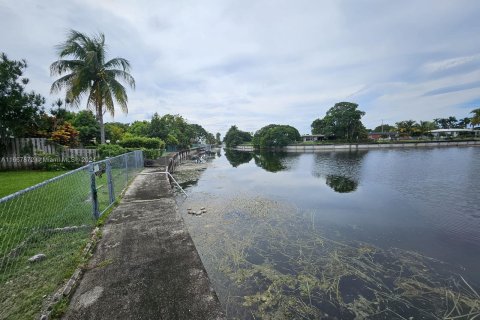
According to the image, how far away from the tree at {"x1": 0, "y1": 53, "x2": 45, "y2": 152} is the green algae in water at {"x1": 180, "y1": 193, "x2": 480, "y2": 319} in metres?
12.4

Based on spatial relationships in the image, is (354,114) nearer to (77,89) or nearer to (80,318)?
(77,89)

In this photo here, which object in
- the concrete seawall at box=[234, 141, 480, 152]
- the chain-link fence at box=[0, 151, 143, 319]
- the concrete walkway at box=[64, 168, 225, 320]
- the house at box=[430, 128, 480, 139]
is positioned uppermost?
the house at box=[430, 128, 480, 139]

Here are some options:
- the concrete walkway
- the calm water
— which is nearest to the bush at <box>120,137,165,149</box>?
the calm water

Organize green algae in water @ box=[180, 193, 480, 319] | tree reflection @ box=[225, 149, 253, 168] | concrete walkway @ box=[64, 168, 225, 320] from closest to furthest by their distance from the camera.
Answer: concrete walkway @ box=[64, 168, 225, 320], green algae in water @ box=[180, 193, 480, 319], tree reflection @ box=[225, 149, 253, 168]

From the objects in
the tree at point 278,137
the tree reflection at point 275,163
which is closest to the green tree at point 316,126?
the tree at point 278,137

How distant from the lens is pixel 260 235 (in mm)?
6133

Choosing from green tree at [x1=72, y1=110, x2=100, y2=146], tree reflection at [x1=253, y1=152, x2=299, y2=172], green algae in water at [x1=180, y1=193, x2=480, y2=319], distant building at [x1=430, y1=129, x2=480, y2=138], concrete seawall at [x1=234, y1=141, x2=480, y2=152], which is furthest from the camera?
distant building at [x1=430, y1=129, x2=480, y2=138]

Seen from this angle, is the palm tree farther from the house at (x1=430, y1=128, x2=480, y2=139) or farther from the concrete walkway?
the house at (x1=430, y1=128, x2=480, y2=139)

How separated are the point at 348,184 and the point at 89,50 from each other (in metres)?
19.3

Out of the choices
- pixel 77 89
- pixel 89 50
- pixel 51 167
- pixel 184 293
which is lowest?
pixel 184 293

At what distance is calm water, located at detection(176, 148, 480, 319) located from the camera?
3.52 meters

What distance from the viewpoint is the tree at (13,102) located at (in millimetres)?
11414

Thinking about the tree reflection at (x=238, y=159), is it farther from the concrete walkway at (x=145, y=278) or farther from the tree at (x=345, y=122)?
the tree at (x=345, y=122)

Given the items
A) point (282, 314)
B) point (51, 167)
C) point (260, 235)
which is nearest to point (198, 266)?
point (282, 314)
